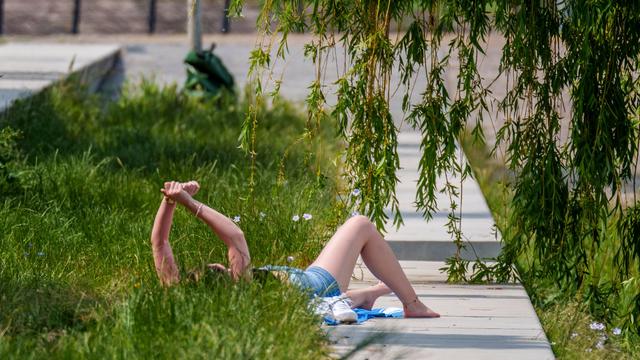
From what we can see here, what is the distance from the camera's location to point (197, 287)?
463 cm

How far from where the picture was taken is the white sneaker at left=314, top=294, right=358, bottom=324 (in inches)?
192

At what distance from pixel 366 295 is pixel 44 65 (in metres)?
8.58

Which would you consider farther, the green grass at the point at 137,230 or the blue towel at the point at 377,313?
the blue towel at the point at 377,313

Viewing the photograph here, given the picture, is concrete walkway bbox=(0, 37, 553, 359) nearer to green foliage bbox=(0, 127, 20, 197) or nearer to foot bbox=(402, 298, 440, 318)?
foot bbox=(402, 298, 440, 318)

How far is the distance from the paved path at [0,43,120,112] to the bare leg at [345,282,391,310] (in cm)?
421

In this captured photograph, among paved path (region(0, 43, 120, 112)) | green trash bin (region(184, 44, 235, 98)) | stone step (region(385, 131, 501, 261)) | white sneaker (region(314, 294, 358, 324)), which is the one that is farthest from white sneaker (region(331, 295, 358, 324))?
green trash bin (region(184, 44, 235, 98))

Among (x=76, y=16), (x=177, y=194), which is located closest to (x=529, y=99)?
(x=177, y=194)

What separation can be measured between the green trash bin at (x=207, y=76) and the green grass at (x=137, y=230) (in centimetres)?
94

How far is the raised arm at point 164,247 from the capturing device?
15.9 ft

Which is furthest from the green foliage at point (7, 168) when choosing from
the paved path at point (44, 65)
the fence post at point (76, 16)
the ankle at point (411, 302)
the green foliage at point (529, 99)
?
the fence post at point (76, 16)

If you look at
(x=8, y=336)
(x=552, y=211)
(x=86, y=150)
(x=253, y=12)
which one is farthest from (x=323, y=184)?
(x=253, y=12)

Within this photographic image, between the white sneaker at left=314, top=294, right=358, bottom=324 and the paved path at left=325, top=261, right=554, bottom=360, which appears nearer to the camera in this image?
the paved path at left=325, top=261, right=554, bottom=360

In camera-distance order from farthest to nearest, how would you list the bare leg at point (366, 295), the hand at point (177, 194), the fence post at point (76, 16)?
the fence post at point (76, 16)
the bare leg at point (366, 295)
the hand at point (177, 194)

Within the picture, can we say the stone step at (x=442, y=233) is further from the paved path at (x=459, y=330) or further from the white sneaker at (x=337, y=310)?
the white sneaker at (x=337, y=310)
